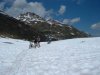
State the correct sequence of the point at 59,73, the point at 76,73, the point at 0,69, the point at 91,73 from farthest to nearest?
the point at 0,69 < the point at 59,73 < the point at 76,73 < the point at 91,73

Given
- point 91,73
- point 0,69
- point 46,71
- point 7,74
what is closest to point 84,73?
point 91,73

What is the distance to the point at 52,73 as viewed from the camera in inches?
396

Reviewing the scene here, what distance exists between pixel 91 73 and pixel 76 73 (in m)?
0.85

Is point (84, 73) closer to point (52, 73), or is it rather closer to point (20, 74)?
point (52, 73)

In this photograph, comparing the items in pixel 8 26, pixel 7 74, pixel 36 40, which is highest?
pixel 8 26

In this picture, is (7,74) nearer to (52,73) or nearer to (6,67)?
(6,67)

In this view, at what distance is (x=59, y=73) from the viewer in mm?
9891

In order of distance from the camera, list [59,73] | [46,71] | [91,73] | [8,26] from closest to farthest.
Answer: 1. [91,73]
2. [59,73]
3. [46,71]
4. [8,26]

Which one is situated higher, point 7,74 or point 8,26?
point 8,26

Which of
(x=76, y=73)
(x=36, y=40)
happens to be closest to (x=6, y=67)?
(x=76, y=73)

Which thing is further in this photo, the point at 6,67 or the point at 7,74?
the point at 6,67

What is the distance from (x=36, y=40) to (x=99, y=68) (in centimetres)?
2612

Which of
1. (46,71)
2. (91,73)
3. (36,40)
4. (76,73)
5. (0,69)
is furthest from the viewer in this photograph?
(36,40)

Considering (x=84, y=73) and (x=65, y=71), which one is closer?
(x=84, y=73)
